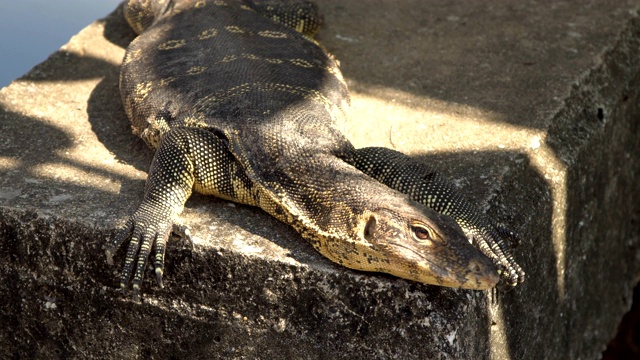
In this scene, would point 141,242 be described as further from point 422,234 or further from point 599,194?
point 599,194

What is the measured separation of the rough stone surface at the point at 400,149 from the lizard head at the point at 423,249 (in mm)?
180

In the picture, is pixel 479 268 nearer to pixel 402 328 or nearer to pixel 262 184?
pixel 402 328

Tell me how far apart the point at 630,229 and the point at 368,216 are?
3130mm

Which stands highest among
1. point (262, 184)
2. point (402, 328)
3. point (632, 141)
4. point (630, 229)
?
point (262, 184)

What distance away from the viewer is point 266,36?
20.3 ft

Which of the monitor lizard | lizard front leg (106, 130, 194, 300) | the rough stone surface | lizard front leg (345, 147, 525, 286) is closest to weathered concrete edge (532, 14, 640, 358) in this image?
the rough stone surface

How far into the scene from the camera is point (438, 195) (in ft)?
15.8

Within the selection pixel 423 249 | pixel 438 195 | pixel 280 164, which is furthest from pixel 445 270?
pixel 280 164

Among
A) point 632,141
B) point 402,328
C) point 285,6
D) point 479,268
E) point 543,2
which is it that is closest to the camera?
point 479,268

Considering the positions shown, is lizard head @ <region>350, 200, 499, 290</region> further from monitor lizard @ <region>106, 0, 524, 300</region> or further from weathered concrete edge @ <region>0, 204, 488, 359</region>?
weathered concrete edge @ <region>0, 204, 488, 359</region>

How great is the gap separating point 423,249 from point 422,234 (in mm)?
72

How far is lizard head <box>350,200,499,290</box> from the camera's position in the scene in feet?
13.3

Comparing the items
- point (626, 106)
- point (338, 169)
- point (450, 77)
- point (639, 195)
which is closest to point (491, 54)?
point (450, 77)

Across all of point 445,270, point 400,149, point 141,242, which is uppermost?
point 445,270
